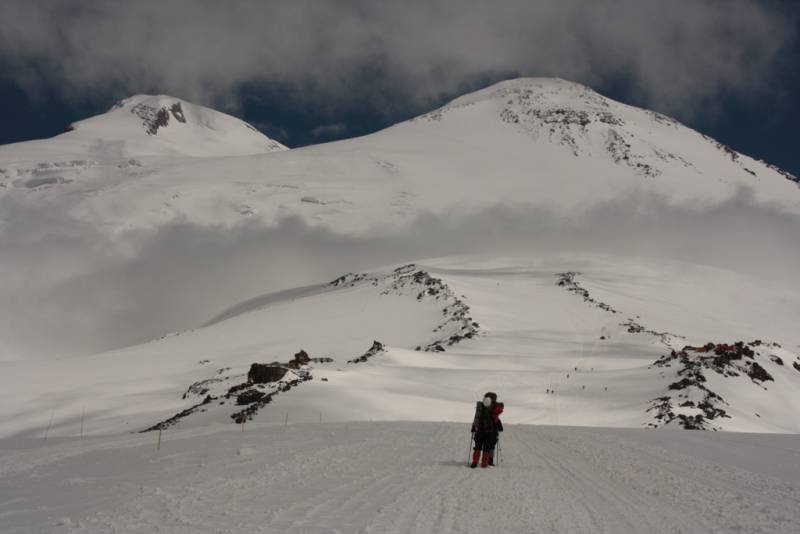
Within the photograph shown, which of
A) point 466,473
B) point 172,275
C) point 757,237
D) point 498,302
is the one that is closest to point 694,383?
point 466,473


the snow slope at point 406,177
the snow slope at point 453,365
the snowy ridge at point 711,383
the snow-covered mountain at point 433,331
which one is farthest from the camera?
the snow slope at point 406,177

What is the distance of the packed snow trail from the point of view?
6953mm

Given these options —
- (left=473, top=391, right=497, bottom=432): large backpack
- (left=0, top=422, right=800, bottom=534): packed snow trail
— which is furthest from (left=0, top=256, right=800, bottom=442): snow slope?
(left=473, top=391, right=497, bottom=432): large backpack

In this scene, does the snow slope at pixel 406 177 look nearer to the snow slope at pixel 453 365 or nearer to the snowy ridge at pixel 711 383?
the snow slope at pixel 453 365

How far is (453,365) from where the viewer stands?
123 ft

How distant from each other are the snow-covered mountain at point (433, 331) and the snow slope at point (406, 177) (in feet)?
2.34

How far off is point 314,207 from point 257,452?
132077mm

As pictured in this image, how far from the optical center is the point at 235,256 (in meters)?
139

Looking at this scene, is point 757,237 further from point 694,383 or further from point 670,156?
point 694,383

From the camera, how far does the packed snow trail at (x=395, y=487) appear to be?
274 inches

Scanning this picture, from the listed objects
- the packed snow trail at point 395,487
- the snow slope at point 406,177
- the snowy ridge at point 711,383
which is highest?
the snow slope at point 406,177

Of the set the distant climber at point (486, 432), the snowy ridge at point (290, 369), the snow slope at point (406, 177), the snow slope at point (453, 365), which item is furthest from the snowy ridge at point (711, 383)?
the snow slope at point (406, 177)

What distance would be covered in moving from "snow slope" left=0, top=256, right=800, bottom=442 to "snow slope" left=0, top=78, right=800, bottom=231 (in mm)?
70267

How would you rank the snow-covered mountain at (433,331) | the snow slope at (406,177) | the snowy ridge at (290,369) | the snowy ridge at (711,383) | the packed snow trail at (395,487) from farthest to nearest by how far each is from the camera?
the snow slope at (406,177) < the snow-covered mountain at (433,331) < the snowy ridge at (290,369) < the snowy ridge at (711,383) < the packed snow trail at (395,487)
